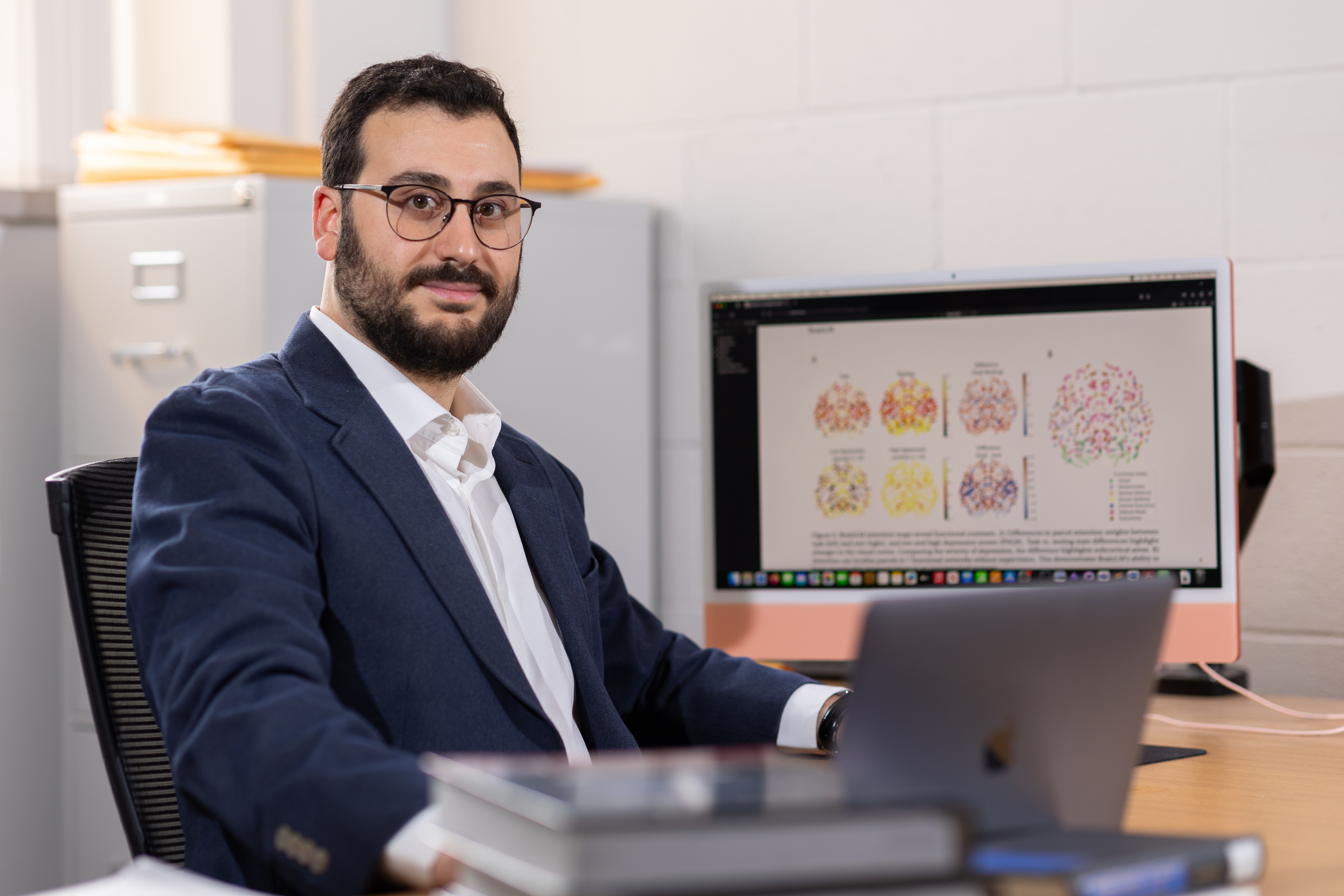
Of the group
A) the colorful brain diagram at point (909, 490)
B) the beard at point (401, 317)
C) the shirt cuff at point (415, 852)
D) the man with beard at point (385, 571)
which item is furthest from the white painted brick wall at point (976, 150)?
the shirt cuff at point (415, 852)

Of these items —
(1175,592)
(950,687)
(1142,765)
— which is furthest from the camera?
(1175,592)

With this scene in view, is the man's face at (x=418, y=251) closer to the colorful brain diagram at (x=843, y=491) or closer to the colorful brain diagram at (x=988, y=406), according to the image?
the colorful brain diagram at (x=843, y=491)

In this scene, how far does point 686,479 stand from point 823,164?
1.84ft

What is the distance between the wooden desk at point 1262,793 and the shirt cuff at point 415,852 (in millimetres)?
414

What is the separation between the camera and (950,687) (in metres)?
0.66

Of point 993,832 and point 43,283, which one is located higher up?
point 43,283

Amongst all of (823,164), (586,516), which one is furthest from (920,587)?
(823,164)

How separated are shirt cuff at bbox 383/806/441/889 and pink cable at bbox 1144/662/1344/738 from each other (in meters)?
0.90

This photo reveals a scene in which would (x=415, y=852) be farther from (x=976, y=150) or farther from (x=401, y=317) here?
(x=976, y=150)

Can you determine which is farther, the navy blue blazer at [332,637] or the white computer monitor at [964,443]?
the white computer monitor at [964,443]

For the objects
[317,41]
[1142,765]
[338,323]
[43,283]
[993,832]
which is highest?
[317,41]

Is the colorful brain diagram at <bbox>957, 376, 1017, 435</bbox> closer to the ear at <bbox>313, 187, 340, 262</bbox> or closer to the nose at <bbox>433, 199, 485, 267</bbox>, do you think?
the nose at <bbox>433, 199, 485, 267</bbox>

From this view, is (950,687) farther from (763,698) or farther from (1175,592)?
(1175,592)

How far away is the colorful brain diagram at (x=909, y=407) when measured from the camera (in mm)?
1516
